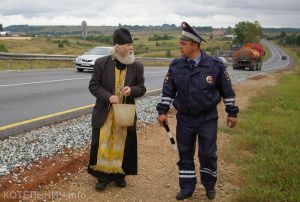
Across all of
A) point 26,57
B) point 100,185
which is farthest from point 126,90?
point 26,57

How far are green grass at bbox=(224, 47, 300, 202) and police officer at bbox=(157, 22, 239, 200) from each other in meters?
Answer: 0.61

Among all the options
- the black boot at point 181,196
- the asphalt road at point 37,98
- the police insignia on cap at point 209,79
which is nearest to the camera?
the police insignia on cap at point 209,79

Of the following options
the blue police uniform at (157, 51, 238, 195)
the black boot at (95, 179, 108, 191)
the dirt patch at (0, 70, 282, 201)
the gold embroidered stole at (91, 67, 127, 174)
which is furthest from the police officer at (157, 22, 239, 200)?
the black boot at (95, 179, 108, 191)

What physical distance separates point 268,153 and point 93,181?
317 cm

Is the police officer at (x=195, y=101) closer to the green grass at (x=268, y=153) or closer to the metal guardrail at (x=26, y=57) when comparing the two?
the green grass at (x=268, y=153)

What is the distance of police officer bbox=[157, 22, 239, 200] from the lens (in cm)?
449

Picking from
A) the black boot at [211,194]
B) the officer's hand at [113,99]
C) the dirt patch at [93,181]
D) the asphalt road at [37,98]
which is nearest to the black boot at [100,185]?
the dirt patch at [93,181]

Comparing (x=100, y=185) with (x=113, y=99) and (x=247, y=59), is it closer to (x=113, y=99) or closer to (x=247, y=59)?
(x=113, y=99)

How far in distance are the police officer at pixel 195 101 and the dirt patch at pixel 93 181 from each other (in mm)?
367

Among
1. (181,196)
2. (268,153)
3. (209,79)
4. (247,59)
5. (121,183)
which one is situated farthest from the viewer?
(247,59)

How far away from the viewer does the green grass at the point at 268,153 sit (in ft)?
16.3

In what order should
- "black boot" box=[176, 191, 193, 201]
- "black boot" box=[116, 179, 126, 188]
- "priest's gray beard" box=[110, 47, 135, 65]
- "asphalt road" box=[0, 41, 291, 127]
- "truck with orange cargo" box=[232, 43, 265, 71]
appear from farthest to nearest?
"truck with orange cargo" box=[232, 43, 265, 71], "asphalt road" box=[0, 41, 291, 127], "black boot" box=[116, 179, 126, 188], "black boot" box=[176, 191, 193, 201], "priest's gray beard" box=[110, 47, 135, 65]

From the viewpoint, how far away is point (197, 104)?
14.7 feet

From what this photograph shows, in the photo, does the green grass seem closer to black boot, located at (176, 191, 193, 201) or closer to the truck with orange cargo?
black boot, located at (176, 191, 193, 201)
